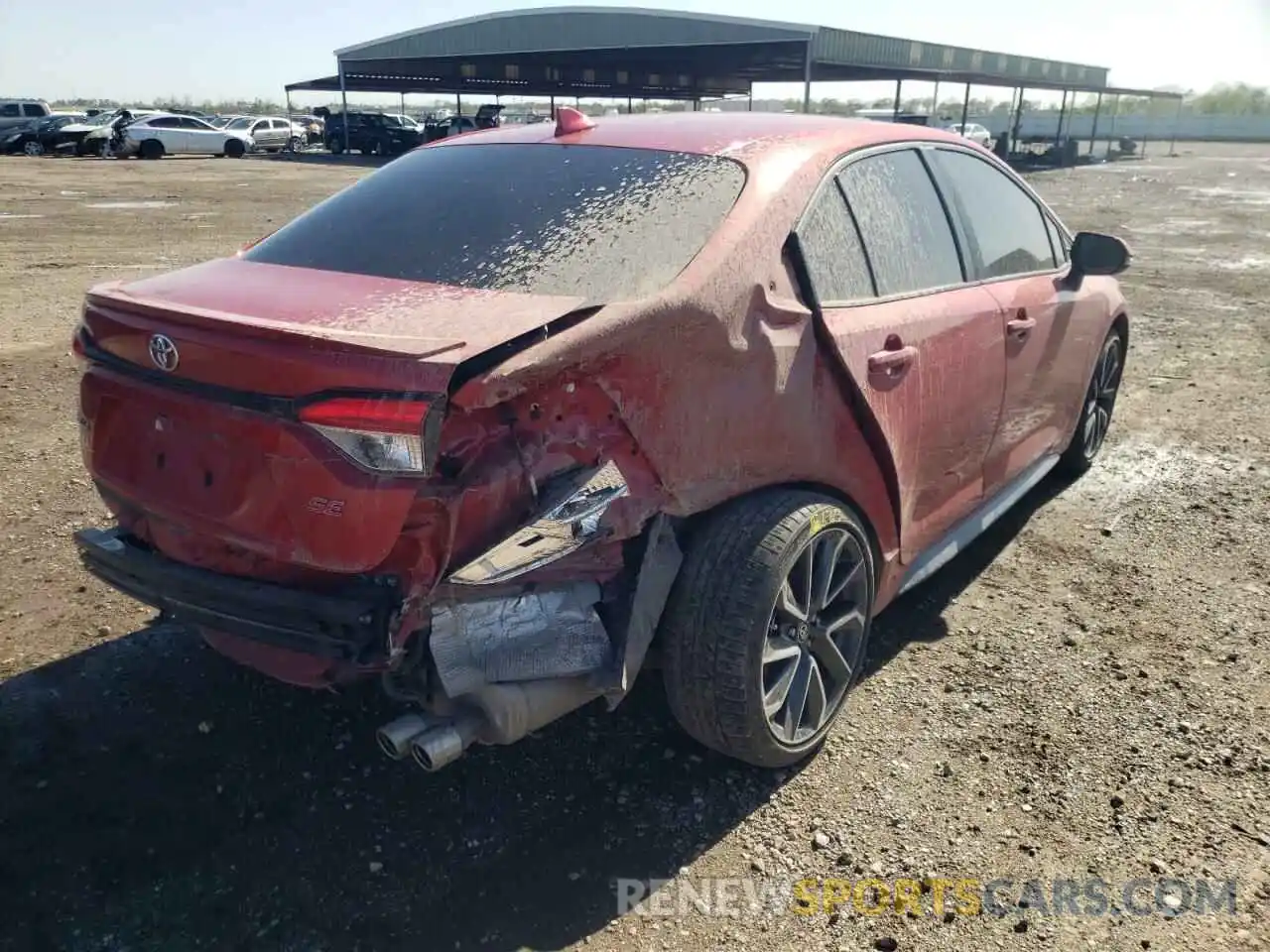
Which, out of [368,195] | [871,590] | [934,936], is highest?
[368,195]

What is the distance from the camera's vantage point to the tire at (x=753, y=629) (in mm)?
2596

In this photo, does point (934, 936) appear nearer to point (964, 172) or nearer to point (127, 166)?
point (964, 172)

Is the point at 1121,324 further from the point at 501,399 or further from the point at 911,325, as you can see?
the point at 501,399

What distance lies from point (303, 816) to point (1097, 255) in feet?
12.9

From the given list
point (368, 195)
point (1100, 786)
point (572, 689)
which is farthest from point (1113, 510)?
point (368, 195)

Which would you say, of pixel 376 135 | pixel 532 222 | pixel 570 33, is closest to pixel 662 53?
pixel 570 33

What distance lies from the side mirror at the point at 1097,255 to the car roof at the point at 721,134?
114cm

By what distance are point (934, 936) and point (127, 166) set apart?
1258 inches

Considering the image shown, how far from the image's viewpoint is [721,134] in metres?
3.17

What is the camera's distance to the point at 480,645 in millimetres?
2326

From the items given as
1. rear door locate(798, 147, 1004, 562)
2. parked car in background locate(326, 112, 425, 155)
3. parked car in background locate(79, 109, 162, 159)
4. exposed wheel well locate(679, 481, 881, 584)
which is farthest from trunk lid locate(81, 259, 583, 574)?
parked car in background locate(326, 112, 425, 155)

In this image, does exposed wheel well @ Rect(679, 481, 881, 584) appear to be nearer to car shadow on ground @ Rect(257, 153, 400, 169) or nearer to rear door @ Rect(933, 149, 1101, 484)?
rear door @ Rect(933, 149, 1101, 484)

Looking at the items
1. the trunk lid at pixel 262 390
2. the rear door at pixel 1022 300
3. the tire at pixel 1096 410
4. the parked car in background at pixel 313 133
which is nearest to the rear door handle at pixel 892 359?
the rear door at pixel 1022 300

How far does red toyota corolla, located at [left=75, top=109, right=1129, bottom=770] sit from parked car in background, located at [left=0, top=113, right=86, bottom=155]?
35.4 m
